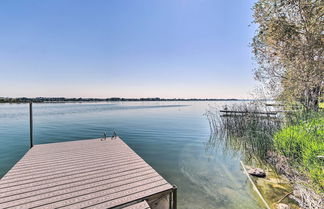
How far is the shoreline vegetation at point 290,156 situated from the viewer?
2213mm

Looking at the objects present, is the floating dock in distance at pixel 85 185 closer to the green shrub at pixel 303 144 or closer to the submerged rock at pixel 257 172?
the green shrub at pixel 303 144

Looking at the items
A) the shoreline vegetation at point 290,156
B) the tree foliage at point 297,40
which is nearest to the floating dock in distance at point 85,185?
the shoreline vegetation at point 290,156

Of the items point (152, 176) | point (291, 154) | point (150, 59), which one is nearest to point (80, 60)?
point (150, 59)

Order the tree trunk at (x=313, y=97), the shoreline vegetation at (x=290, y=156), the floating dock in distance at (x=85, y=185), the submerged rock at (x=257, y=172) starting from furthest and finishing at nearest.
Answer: the tree trunk at (x=313, y=97) → the submerged rock at (x=257, y=172) → the shoreline vegetation at (x=290, y=156) → the floating dock in distance at (x=85, y=185)

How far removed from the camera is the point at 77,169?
3154 mm

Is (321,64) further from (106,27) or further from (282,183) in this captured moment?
(106,27)

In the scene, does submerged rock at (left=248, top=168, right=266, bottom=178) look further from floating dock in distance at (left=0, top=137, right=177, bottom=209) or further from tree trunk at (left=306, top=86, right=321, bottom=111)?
floating dock in distance at (left=0, top=137, right=177, bottom=209)

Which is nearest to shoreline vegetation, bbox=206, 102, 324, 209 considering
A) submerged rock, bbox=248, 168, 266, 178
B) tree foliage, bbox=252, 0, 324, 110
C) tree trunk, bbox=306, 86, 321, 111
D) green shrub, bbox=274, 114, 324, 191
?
green shrub, bbox=274, 114, 324, 191

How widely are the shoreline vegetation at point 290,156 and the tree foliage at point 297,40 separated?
1021 mm

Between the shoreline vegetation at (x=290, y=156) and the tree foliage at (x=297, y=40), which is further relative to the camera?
the tree foliage at (x=297, y=40)

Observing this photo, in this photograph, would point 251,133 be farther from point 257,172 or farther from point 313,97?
point 313,97

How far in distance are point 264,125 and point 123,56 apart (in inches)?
468

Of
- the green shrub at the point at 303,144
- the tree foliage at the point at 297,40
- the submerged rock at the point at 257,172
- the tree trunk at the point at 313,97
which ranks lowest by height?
the submerged rock at the point at 257,172

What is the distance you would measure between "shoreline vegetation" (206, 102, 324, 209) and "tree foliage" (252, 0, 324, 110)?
1.02 meters
